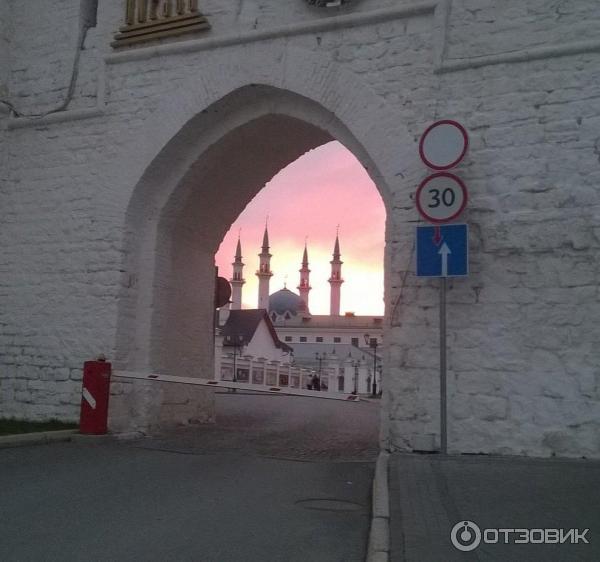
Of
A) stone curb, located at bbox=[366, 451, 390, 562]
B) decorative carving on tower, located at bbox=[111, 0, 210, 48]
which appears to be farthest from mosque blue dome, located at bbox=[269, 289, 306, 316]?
stone curb, located at bbox=[366, 451, 390, 562]

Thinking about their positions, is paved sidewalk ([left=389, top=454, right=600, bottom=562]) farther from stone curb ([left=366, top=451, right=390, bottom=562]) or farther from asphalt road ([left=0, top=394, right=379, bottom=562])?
asphalt road ([left=0, top=394, right=379, bottom=562])

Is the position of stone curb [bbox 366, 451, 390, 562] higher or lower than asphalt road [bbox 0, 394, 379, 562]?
higher

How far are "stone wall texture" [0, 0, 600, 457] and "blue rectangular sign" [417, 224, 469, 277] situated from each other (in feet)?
2.19

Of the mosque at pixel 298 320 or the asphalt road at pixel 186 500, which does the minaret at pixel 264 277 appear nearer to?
the mosque at pixel 298 320

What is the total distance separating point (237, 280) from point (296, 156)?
252 ft

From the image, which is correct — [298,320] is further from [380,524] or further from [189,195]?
[380,524]

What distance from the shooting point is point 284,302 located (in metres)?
89.9

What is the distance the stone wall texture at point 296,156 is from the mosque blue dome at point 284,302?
7832 centimetres

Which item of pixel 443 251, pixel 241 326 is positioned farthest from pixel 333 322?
pixel 443 251

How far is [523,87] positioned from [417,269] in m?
2.52

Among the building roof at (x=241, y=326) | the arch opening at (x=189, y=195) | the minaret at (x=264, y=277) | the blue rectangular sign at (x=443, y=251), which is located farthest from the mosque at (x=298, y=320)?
the blue rectangular sign at (x=443, y=251)

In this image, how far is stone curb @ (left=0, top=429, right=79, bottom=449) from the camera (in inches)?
309

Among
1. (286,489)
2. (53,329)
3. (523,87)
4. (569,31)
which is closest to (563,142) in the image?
(523,87)

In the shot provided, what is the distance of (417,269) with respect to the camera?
7.26 meters
